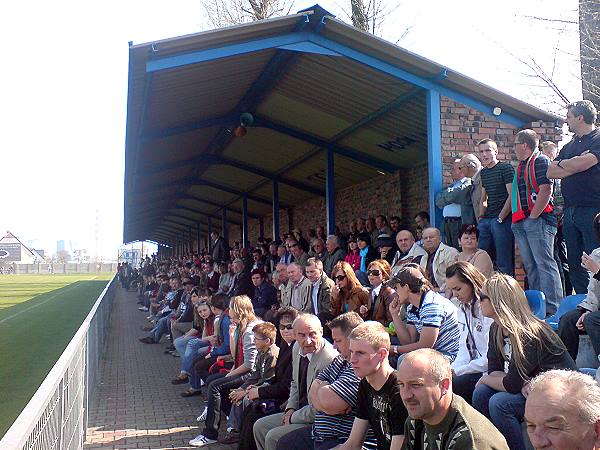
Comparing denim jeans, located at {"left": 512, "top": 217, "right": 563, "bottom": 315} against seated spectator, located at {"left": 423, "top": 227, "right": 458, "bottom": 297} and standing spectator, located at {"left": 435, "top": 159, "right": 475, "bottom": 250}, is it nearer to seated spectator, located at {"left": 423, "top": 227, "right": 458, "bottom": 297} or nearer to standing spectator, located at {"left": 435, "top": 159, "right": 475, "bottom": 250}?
seated spectator, located at {"left": 423, "top": 227, "right": 458, "bottom": 297}

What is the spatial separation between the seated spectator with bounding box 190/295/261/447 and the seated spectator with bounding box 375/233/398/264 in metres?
2.33

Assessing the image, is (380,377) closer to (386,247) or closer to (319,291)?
(319,291)

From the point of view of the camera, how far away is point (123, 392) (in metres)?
8.89

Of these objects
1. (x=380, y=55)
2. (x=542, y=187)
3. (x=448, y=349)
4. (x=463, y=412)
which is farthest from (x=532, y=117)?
(x=463, y=412)

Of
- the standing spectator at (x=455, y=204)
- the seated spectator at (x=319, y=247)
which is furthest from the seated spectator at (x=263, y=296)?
the standing spectator at (x=455, y=204)

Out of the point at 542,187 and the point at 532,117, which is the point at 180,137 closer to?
the point at 532,117

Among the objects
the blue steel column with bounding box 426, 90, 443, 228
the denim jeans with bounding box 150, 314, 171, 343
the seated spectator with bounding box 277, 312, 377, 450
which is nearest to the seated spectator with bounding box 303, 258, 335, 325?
the blue steel column with bounding box 426, 90, 443, 228

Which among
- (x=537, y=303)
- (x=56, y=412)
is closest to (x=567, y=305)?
(x=537, y=303)

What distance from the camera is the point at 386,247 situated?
8656mm

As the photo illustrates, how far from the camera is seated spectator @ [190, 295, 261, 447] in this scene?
6.39 m

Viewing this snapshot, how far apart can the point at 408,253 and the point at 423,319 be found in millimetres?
2896

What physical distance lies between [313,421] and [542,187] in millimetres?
2993

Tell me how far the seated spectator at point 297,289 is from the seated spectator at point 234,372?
0.93 m

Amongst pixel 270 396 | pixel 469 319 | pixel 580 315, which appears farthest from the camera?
pixel 270 396
